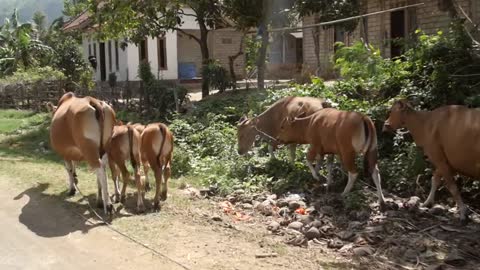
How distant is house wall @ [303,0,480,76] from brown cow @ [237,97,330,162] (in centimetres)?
394

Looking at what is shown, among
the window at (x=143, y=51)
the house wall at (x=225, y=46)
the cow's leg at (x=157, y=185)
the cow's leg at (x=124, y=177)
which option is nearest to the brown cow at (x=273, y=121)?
the cow's leg at (x=157, y=185)

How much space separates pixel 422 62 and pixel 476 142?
3513 millimetres

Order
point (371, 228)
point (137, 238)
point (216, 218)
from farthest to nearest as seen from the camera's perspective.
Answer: point (216, 218)
point (371, 228)
point (137, 238)

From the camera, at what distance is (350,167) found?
320 inches

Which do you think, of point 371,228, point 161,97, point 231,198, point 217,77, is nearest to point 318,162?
point 231,198

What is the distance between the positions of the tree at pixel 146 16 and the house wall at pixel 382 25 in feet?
13.7

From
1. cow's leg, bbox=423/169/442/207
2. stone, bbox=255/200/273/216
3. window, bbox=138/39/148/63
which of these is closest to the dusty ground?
stone, bbox=255/200/273/216

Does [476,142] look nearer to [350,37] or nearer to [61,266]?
[61,266]

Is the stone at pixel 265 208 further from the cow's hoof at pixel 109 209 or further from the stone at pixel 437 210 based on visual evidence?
the stone at pixel 437 210

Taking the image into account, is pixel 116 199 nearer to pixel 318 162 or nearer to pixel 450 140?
pixel 318 162

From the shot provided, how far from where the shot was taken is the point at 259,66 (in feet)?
55.9

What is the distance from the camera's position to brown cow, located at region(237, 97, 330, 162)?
393 inches

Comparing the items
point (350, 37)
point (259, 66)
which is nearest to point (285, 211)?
point (259, 66)

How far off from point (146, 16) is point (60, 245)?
44.0 feet
